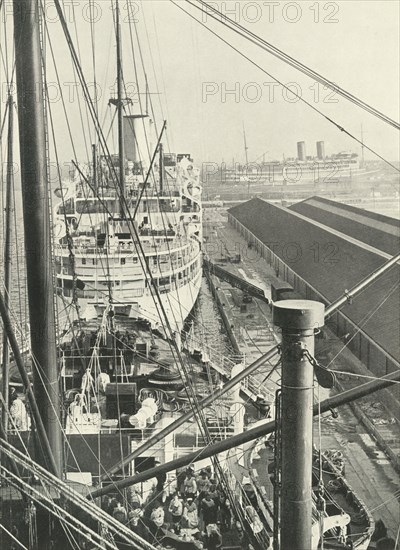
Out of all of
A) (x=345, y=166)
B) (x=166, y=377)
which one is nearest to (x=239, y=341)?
(x=166, y=377)

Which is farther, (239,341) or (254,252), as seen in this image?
(254,252)

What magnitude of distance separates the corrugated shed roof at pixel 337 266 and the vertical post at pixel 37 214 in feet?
11.7

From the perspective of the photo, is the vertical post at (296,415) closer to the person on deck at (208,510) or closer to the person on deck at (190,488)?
the person on deck at (208,510)

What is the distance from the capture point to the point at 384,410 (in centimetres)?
1634

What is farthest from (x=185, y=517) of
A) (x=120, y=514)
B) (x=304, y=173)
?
(x=304, y=173)

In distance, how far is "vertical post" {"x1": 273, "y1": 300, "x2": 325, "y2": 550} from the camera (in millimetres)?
3287

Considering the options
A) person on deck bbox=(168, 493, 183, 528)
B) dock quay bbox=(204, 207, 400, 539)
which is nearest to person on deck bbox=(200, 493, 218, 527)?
person on deck bbox=(168, 493, 183, 528)

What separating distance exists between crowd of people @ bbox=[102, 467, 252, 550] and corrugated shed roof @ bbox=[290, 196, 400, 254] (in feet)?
73.5

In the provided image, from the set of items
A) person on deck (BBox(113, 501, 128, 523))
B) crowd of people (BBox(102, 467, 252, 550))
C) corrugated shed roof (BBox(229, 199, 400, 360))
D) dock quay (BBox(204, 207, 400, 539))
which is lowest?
dock quay (BBox(204, 207, 400, 539))

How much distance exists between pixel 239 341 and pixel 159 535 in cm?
1590

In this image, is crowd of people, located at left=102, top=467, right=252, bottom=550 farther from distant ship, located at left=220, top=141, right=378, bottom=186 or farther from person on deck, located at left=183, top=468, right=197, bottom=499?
distant ship, located at left=220, top=141, right=378, bottom=186

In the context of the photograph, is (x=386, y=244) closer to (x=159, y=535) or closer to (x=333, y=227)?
(x=333, y=227)

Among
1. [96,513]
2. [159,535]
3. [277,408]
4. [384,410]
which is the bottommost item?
[384,410]

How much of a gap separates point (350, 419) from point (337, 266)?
1342cm
